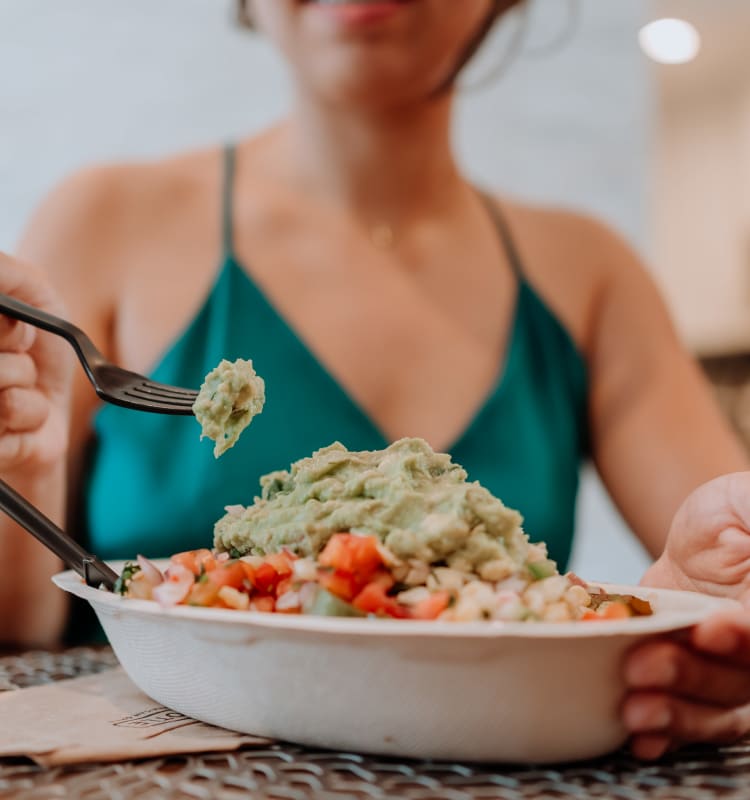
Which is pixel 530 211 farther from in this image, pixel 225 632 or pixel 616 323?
pixel 225 632

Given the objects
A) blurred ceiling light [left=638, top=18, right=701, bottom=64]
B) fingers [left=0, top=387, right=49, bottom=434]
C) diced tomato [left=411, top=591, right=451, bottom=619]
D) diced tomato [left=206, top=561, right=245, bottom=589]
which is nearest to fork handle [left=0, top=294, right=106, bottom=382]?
fingers [left=0, top=387, right=49, bottom=434]

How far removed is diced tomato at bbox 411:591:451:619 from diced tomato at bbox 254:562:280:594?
0.10 metres

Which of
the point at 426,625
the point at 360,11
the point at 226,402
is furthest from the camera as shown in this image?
the point at 360,11

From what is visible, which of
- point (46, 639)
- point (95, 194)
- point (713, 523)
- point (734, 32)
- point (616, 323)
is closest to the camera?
point (713, 523)

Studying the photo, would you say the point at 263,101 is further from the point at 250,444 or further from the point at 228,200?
the point at 250,444

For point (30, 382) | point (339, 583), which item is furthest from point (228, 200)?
point (339, 583)

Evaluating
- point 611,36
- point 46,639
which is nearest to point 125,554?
point 46,639

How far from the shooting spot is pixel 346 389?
4.67 feet

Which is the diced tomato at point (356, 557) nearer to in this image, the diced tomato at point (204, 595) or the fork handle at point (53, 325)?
the diced tomato at point (204, 595)

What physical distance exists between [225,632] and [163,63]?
80.1 inches

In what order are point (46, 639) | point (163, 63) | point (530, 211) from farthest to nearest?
1. point (163, 63)
2. point (530, 211)
3. point (46, 639)

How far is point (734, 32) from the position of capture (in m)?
3.83

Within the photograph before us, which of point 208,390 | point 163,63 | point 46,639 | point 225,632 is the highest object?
point 163,63

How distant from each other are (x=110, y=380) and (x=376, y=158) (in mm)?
917
